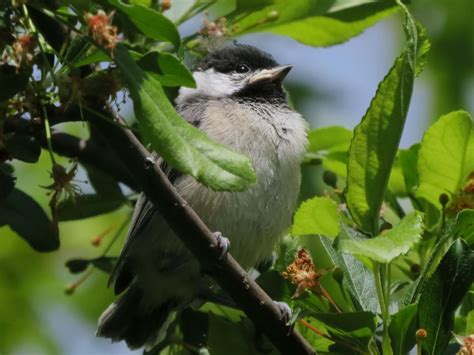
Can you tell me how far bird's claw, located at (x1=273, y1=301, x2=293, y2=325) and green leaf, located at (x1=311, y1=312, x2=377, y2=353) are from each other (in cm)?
19

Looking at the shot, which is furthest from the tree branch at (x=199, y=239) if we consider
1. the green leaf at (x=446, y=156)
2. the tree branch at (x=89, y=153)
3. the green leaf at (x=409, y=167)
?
the tree branch at (x=89, y=153)

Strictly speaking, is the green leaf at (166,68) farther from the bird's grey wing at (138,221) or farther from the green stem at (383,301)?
the bird's grey wing at (138,221)

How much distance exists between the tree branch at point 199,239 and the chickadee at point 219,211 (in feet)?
3.26

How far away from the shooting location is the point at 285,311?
3016mm

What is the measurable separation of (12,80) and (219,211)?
62.1 inches

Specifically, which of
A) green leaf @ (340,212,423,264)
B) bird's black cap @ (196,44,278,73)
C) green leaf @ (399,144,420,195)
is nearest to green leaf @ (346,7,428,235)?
green leaf @ (340,212,423,264)

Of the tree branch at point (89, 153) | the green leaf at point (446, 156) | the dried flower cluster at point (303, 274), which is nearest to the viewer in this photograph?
the dried flower cluster at point (303, 274)

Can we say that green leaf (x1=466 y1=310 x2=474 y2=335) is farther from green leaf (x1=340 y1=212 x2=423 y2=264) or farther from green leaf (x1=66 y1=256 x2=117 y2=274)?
green leaf (x1=66 y1=256 x2=117 y2=274)

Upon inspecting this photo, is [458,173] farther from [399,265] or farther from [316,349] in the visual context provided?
[316,349]

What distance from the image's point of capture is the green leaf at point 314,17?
3701 mm

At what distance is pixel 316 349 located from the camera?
10.0 ft

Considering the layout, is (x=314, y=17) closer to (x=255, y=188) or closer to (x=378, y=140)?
(x=255, y=188)

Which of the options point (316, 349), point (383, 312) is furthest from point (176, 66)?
point (316, 349)

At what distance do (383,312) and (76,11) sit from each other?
119cm
